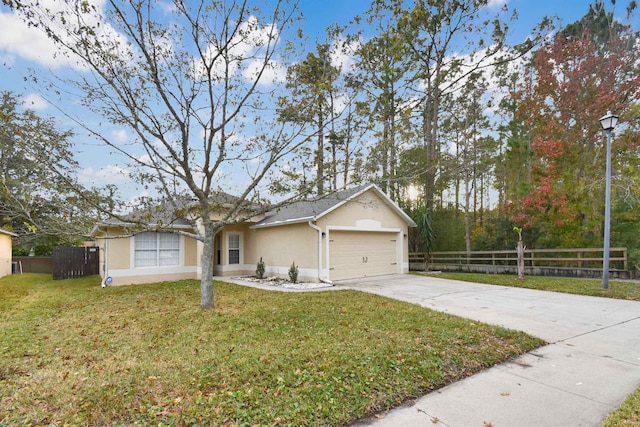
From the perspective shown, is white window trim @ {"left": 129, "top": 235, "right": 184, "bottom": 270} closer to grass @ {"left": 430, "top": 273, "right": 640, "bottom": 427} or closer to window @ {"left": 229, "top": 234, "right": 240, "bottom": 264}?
window @ {"left": 229, "top": 234, "right": 240, "bottom": 264}

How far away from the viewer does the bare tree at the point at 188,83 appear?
630cm

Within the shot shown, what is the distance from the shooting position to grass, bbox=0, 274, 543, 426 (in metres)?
2.98

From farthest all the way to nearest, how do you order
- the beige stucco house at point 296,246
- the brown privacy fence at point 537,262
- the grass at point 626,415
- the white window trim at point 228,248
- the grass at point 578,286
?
the white window trim at point 228,248
the beige stucco house at point 296,246
the brown privacy fence at point 537,262
the grass at point 578,286
the grass at point 626,415

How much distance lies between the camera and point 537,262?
46.1 ft

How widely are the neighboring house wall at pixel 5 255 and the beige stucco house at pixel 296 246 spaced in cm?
636

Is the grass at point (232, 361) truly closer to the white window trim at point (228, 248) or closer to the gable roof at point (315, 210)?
the gable roof at point (315, 210)

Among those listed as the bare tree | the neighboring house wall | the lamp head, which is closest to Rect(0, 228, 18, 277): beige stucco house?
the neighboring house wall

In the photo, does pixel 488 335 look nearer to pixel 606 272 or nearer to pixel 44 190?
pixel 606 272

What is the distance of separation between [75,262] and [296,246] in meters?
Result: 11.2

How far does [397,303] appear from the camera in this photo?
25.1 feet

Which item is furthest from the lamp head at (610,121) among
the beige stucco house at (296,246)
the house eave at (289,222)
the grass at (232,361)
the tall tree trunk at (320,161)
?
the house eave at (289,222)

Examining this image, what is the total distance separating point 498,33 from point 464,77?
2.50 meters

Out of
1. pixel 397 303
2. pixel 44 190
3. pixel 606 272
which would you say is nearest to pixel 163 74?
pixel 44 190

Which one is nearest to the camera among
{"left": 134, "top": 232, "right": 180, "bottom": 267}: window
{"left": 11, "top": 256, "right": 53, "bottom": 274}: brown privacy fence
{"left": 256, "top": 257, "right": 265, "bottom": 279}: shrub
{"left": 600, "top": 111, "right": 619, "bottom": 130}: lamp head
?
{"left": 600, "top": 111, "right": 619, "bottom": 130}: lamp head
